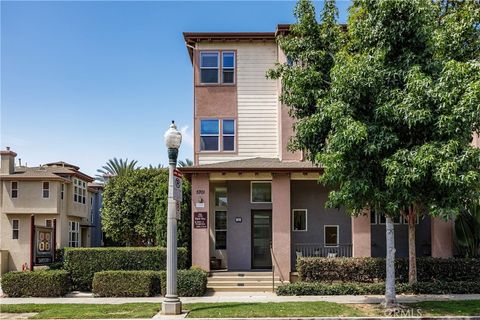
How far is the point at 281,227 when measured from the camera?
17406 mm

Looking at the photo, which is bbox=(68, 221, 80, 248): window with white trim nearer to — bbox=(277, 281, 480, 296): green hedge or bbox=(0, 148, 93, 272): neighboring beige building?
bbox=(0, 148, 93, 272): neighboring beige building

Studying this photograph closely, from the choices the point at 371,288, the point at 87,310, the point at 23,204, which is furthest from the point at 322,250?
the point at 23,204

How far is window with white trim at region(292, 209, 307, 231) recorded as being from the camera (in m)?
19.6

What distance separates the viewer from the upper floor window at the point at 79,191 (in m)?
31.8

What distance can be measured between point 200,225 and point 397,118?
343 inches

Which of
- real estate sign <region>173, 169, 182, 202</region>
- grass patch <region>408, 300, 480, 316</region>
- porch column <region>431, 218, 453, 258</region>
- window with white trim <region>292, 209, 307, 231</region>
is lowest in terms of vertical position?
grass patch <region>408, 300, 480, 316</region>

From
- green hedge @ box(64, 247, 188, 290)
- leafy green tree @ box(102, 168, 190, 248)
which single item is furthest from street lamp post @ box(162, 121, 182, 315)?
leafy green tree @ box(102, 168, 190, 248)

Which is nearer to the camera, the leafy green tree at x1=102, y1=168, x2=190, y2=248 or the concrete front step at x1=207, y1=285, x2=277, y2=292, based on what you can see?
the concrete front step at x1=207, y1=285, x2=277, y2=292

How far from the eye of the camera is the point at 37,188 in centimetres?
2822

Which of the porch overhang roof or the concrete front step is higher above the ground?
the porch overhang roof

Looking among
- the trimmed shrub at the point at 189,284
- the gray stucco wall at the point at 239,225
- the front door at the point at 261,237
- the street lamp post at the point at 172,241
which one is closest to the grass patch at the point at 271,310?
the street lamp post at the point at 172,241

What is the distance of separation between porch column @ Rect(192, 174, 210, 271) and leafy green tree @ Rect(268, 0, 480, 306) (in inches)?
223

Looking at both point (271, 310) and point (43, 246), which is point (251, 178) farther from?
point (43, 246)

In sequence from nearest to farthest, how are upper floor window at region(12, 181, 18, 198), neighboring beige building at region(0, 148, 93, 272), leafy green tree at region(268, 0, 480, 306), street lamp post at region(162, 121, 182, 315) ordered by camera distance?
1. leafy green tree at region(268, 0, 480, 306)
2. street lamp post at region(162, 121, 182, 315)
3. neighboring beige building at region(0, 148, 93, 272)
4. upper floor window at region(12, 181, 18, 198)
